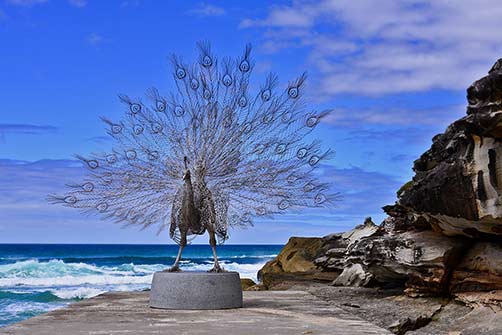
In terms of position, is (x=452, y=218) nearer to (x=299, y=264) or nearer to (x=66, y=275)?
(x=299, y=264)

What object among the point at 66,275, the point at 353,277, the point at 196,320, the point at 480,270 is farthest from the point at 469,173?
the point at 66,275

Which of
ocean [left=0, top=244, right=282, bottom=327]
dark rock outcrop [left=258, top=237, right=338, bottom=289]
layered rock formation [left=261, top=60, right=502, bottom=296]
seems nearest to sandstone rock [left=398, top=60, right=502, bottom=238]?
layered rock formation [left=261, top=60, right=502, bottom=296]

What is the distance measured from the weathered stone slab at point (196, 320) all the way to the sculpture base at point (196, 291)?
171 mm

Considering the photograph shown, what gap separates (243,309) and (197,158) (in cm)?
221

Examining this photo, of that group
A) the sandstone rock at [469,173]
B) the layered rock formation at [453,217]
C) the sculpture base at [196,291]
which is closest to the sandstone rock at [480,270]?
the layered rock formation at [453,217]

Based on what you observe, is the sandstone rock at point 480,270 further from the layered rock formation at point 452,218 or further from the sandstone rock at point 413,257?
the sandstone rock at point 413,257

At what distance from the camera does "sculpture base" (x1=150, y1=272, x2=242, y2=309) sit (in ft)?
30.0

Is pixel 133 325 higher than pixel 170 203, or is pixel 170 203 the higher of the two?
pixel 170 203

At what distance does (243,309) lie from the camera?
364 inches

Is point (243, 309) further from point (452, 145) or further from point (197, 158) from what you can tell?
point (452, 145)

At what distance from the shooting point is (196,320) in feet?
26.4

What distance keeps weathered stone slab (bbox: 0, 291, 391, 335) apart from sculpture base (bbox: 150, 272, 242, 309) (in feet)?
0.56

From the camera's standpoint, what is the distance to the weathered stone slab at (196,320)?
7207 millimetres

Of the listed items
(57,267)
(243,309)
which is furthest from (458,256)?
(57,267)
